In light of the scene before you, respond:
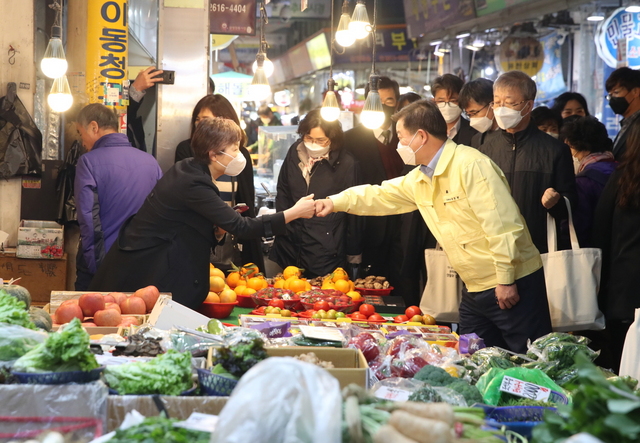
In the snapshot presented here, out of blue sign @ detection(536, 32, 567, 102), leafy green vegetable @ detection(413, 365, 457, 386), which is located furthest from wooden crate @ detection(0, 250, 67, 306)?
blue sign @ detection(536, 32, 567, 102)

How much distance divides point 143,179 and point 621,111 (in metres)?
4.11

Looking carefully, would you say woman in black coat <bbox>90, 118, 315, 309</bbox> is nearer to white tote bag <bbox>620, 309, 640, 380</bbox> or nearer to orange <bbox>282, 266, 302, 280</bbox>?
orange <bbox>282, 266, 302, 280</bbox>

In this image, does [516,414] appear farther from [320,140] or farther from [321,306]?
[320,140]

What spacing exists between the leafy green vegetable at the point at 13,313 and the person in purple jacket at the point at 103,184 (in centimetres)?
243

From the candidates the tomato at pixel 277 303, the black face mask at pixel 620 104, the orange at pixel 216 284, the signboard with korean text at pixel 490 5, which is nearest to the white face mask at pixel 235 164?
the orange at pixel 216 284

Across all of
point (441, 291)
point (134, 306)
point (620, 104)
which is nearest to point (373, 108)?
point (441, 291)

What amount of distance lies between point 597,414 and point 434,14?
12.8 m

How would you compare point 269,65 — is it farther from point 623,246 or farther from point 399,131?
point 623,246

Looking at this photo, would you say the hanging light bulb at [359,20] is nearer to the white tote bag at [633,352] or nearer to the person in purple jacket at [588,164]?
the person in purple jacket at [588,164]

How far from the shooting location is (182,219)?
4.38 meters

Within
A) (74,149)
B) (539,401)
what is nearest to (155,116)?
(74,149)

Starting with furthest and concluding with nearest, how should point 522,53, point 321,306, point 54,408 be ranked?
1. point 522,53
2. point 321,306
3. point 54,408

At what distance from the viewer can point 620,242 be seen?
4734mm

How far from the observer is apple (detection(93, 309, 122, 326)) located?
3.61 m
